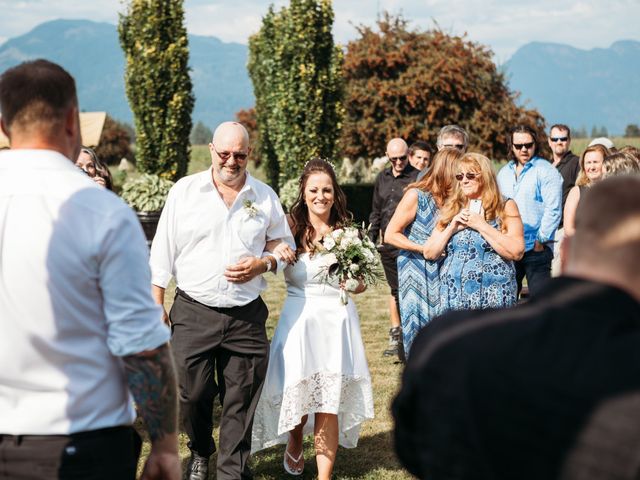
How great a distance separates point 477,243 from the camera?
19.8 ft

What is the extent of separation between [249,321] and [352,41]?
3358 cm

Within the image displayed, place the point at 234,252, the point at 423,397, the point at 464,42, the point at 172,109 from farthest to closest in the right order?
the point at 464,42 → the point at 172,109 → the point at 234,252 → the point at 423,397

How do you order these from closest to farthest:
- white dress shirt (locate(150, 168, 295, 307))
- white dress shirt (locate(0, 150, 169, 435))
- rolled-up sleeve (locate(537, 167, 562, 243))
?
white dress shirt (locate(0, 150, 169, 435)) → white dress shirt (locate(150, 168, 295, 307)) → rolled-up sleeve (locate(537, 167, 562, 243))

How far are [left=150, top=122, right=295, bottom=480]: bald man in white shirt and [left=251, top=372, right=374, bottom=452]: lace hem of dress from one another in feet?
0.69

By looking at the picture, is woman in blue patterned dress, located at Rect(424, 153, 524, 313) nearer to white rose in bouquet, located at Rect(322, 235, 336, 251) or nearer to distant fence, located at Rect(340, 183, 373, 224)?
white rose in bouquet, located at Rect(322, 235, 336, 251)

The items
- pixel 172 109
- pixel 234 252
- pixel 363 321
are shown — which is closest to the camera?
pixel 234 252

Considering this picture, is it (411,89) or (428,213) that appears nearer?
(428,213)

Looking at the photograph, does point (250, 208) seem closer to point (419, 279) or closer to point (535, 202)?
point (419, 279)

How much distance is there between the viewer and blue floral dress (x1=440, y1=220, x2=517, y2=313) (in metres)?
6.02

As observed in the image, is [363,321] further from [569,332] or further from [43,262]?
[569,332]

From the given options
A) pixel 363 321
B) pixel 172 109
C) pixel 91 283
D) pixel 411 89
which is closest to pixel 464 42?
pixel 411 89

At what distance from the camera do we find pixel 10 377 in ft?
8.84

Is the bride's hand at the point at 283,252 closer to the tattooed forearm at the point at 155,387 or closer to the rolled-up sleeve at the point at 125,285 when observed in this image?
the tattooed forearm at the point at 155,387

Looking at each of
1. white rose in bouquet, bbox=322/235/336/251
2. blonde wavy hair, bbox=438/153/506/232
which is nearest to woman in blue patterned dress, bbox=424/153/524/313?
blonde wavy hair, bbox=438/153/506/232
